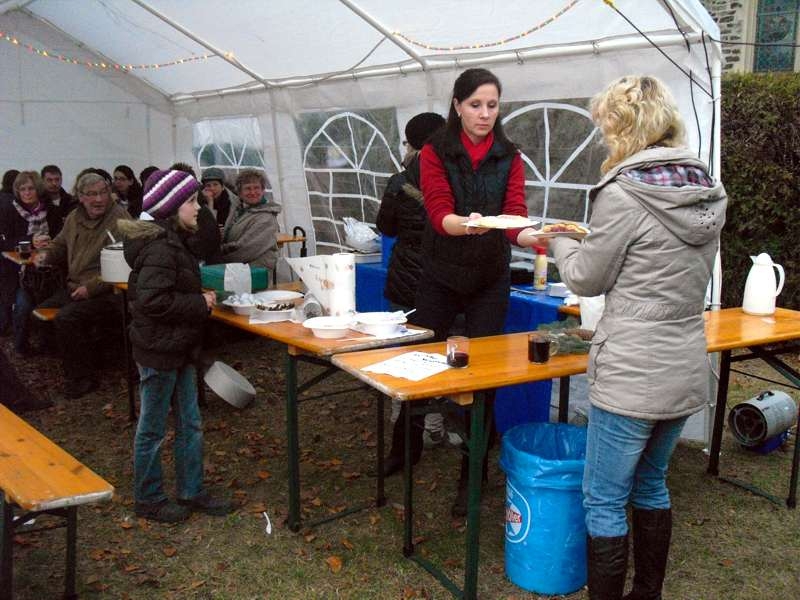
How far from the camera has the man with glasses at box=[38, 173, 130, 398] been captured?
5.38m

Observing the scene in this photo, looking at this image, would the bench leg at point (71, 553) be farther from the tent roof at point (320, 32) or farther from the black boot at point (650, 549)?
the tent roof at point (320, 32)

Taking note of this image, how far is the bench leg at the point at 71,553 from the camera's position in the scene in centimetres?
265

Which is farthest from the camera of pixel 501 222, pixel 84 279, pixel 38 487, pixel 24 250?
pixel 24 250

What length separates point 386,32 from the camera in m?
5.34

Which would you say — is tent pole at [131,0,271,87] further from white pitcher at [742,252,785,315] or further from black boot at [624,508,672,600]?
black boot at [624,508,672,600]

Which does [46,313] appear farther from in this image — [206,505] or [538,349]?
[538,349]

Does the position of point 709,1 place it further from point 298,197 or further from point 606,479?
point 606,479

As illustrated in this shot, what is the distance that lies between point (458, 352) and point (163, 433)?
4.93 feet

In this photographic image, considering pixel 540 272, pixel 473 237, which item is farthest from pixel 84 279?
pixel 473 237

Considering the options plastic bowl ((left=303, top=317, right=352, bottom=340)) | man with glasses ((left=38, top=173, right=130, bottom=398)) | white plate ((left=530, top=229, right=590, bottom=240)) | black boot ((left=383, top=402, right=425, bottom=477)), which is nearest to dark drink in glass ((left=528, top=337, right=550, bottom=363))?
white plate ((left=530, top=229, right=590, bottom=240))

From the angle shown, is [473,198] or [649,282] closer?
[649,282]

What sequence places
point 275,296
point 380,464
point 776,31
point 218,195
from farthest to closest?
point 776,31
point 218,195
point 275,296
point 380,464

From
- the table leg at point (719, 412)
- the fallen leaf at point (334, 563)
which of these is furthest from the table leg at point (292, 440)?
the table leg at point (719, 412)

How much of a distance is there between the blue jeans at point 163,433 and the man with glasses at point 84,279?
216 centimetres
